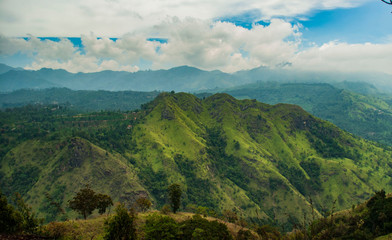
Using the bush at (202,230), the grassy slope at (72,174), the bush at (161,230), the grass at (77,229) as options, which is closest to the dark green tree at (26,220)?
the grass at (77,229)

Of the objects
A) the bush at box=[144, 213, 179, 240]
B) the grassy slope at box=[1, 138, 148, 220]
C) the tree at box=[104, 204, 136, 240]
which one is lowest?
the grassy slope at box=[1, 138, 148, 220]

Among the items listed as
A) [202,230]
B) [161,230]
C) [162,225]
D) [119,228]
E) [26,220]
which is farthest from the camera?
[202,230]

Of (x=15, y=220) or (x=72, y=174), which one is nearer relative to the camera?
(x=15, y=220)

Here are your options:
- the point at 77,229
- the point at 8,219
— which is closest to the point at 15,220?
the point at 8,219

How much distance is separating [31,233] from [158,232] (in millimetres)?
25509

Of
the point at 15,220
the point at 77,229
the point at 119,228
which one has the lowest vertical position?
the point at 77,229

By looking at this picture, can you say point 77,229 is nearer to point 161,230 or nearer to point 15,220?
point 15,220

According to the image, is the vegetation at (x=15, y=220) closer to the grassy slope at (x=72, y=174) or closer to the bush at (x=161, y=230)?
the bush at (x=161, y=230)

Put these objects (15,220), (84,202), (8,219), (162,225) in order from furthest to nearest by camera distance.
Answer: (84,202), (162,225), (15,220), (8,219)

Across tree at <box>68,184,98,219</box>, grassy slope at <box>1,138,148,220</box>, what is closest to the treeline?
tree at <box>68,184,98,219</box>

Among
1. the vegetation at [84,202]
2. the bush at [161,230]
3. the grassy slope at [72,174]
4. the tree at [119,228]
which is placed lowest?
the grassy slope at [72,174]

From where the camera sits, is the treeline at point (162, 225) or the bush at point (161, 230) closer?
the treeline at point (162, 225)

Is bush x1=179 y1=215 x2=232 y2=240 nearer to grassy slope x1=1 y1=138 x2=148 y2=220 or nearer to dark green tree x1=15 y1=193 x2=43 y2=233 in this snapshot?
dark green tree x1=15 y1=193 x2=43 y2=233

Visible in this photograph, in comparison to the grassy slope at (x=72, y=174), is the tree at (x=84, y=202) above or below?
above
